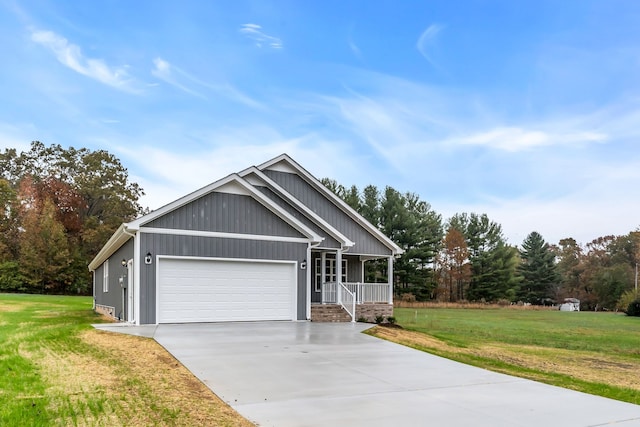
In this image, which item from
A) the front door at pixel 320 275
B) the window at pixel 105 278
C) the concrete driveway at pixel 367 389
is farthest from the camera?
the window at pixel 105 278

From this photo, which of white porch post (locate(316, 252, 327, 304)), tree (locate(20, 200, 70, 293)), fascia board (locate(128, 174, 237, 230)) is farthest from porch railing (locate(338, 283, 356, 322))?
tree (locate(20, 200, 70, 293))

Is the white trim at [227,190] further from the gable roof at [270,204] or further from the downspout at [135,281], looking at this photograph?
the downspout at [135,281]

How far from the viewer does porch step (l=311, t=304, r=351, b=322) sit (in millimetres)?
17016

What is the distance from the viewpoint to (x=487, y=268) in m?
56.3

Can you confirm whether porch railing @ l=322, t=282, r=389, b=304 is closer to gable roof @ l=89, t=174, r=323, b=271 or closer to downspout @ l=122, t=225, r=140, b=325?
gable roof @ l=89, t=174, r=323, b=271

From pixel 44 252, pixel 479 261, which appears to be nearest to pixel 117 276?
pixel 44 252

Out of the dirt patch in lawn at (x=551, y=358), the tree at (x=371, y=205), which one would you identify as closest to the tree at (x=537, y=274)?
the tree at (x=371, y=205)

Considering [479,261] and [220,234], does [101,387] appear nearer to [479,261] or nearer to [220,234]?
[220,234]

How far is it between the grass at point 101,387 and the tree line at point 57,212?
34.9m

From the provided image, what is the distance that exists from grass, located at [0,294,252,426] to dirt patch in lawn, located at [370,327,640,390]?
6.40 m

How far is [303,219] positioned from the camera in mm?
18781

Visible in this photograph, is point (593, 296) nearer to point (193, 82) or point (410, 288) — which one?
point (410, 288)

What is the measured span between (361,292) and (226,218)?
6.22 meters

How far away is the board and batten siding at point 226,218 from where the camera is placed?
48.6ft
